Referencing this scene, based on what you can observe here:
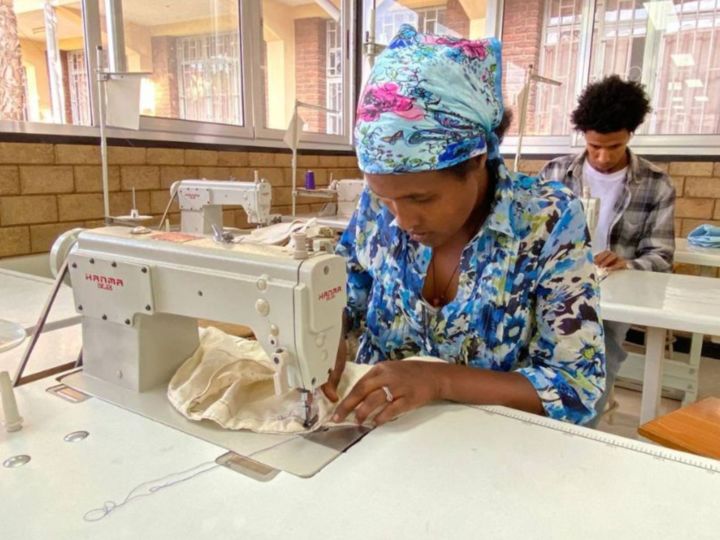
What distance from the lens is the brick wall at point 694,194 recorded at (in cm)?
324

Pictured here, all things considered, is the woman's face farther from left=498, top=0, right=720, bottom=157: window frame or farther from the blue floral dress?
left=498, top=0, right=720, bottom=157: window frame

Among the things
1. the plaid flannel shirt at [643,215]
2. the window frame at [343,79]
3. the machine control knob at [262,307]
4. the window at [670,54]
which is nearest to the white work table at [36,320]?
the machine control knob at [262,307]

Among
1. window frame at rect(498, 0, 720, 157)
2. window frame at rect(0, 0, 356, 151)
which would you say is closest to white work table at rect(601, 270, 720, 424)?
window frame at rect(498, 0, 720, 157)

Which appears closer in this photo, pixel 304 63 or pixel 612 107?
pixel 612 107

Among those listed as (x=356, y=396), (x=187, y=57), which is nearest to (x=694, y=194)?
(x=187, y=57)

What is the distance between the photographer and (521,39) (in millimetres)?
3861

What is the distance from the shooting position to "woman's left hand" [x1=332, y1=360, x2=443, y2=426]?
76 cm

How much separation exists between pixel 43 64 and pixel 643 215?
2601 millimetres

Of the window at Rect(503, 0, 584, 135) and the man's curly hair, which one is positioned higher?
the window at Rect(503, 0, 584, 135)

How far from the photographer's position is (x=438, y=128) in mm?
760

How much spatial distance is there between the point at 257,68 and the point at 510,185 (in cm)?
234

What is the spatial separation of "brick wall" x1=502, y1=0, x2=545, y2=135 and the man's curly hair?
4.86 ft

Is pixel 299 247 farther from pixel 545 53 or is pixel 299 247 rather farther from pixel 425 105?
pixel 545 53

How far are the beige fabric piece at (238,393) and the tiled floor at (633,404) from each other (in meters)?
1.91
